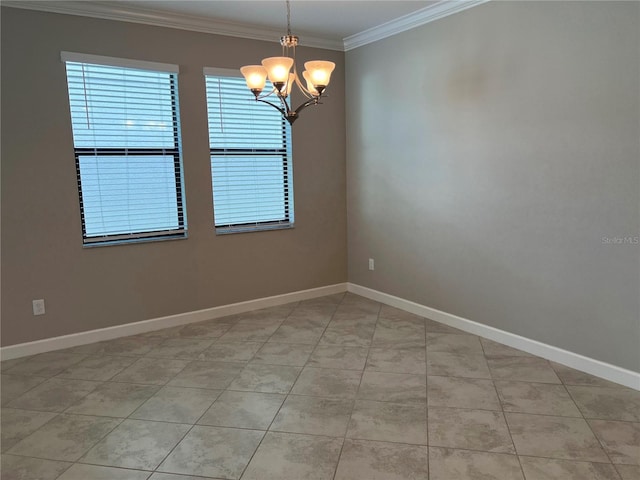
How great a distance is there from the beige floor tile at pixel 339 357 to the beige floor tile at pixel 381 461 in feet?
2.85

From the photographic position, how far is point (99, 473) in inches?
80.6

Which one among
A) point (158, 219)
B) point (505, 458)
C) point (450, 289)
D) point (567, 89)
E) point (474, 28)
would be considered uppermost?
point (474, 28)

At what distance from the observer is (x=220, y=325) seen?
13.0 feet

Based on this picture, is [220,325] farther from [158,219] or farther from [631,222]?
[631,222]

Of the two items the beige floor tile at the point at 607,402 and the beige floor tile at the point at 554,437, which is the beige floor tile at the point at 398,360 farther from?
the beige floor tile at the point at 607,402

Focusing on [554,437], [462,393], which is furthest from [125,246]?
[554,437]

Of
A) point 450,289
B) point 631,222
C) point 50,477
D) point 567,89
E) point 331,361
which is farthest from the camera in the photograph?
point 450,289

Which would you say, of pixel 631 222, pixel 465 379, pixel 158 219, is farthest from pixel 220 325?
pixel 631 222

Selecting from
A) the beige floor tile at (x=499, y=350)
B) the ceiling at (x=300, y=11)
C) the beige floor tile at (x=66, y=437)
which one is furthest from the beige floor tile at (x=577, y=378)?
the ceiling at (x=300, y=11)

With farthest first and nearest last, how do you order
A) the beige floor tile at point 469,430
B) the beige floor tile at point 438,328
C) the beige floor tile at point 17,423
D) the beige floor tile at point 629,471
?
1. the beige floor tile at point 438,328
2. the beige floor tile at point 17,423
3. the beige floor tile at point 469,430
4. the beige floor tile at point 629,471

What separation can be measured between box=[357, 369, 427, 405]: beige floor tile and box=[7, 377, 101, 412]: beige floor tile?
1.72 metres

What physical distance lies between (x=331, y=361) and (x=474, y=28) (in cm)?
263

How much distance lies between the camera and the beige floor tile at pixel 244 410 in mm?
2430

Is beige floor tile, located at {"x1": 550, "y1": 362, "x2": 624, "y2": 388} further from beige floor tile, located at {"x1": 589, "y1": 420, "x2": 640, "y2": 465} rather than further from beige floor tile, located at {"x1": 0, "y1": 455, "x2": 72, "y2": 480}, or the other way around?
beige floor tile, located at {"x1": 0, "y1": 455, "x2": 72, "y2": 480}
